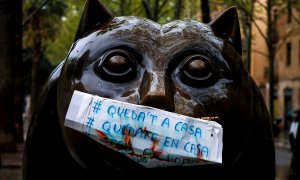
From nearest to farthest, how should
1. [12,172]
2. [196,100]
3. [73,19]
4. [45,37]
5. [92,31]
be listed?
1. [196,100]
2. [92,31]
3. [12,172]
4. [45,37]
5. [73,19]

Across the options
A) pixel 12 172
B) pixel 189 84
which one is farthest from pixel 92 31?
pixel 12 172

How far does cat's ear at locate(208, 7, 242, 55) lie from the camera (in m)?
3.35

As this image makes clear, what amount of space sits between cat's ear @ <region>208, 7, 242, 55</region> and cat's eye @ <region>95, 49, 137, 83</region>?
601mm

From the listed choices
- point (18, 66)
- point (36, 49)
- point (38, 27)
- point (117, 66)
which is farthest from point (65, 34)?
point (117, 66)

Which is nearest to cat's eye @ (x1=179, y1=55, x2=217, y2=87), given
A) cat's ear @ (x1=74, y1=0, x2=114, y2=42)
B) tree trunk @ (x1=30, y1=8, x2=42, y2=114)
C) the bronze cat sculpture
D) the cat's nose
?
the bronze cat sculpture

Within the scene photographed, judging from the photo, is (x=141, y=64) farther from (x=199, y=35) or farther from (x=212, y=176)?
(x=212, y=176)

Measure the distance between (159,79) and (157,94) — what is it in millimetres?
141

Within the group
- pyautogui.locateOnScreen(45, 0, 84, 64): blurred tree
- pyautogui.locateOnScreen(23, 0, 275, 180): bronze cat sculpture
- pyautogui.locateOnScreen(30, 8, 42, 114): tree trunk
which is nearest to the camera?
pyautogui.locateOnScreen(23, 0, 275, 180): bronze cat sculpture

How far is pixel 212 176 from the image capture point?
3006mm

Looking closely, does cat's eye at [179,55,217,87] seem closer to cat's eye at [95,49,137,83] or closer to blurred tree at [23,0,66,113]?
cat's eye at [95,49,137,83]

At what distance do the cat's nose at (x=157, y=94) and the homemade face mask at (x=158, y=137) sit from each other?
0.07 m

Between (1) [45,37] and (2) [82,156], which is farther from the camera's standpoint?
(1) [45,37]

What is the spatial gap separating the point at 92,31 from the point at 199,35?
0.61 meters

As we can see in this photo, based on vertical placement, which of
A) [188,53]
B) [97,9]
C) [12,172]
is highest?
[97,9]
